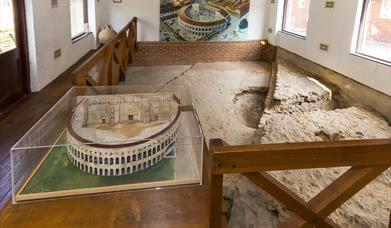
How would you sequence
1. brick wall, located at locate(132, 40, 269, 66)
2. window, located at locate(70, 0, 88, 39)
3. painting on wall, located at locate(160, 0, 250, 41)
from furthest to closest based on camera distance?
brick wall, located at locate(132, 40, 269, 66), painting on wall, located at locate(160, 0, 250, 41), window, located at locate(70, 0, 88, 39)

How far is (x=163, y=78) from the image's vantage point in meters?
7.79

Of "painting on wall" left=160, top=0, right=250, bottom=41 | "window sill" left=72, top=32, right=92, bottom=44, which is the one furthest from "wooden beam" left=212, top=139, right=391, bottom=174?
"painting on wall" left=160, top=0, right=250, bottom=41

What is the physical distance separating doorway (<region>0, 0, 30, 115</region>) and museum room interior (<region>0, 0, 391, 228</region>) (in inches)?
0.9

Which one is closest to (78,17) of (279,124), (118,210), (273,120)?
(273,120)

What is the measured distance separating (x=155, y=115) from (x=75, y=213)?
1097 mm

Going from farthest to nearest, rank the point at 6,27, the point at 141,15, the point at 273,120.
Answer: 1. the point at 141,15
2. the point at 273,120
3. the point at 6,27

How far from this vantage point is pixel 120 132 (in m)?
2.58

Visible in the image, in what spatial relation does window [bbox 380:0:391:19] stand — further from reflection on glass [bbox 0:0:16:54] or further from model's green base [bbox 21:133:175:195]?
reflection on glass [bbox 0:0:16:54]

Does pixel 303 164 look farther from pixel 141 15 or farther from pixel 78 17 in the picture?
pixel 141 15

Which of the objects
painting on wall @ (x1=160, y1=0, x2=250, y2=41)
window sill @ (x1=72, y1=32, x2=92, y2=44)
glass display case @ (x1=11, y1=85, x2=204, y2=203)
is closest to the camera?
glass display case @ (x1=11, y1=85, x2=204, y2=203)

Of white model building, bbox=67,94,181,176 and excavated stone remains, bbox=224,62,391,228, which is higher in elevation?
white model building, bbox=67,94,181,176

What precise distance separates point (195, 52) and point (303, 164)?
27.4ft

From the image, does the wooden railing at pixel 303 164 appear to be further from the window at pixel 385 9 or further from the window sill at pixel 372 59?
the window at pixel 385 9

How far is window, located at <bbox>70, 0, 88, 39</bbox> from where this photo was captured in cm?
667
